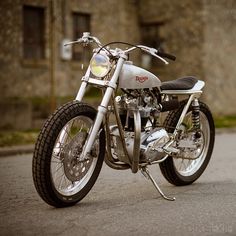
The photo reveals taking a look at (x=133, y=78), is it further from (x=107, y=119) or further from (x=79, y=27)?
(x=79, y=27)

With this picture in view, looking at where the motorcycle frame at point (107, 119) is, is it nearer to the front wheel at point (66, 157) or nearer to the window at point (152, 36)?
the front wheel at point (66, 157)

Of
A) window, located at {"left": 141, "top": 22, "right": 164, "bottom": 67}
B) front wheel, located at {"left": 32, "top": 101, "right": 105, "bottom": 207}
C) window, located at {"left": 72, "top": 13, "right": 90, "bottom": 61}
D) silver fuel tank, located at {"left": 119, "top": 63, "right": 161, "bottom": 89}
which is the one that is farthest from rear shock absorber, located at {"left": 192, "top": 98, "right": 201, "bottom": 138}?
window, located at {"left": 141, "top": 22, "right": 164, "bottom": 67}

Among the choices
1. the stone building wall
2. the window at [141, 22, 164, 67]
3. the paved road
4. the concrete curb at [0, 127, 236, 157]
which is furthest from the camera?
the window at [141, 22, 164, 67]

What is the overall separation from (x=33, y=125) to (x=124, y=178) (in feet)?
26.1

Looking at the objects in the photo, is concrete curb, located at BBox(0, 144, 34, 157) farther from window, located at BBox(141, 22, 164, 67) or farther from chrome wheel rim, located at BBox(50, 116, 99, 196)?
window, located at BBox(141, 22, 164, 67)

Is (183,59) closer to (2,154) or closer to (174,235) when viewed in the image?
(2,154)

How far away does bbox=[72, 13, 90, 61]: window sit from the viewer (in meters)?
19.1

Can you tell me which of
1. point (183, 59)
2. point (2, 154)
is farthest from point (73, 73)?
point (2, 154)

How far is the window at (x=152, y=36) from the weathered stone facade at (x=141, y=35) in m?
0.12

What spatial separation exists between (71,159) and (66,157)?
6cm

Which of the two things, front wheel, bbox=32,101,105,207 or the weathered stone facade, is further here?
the weathered stone facade

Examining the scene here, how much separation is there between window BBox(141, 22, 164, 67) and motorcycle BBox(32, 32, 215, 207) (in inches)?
602

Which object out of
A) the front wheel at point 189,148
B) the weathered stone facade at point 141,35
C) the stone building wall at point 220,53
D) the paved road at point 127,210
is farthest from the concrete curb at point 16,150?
the stone building wall at point 220,53

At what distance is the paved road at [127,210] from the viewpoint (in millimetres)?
4207
